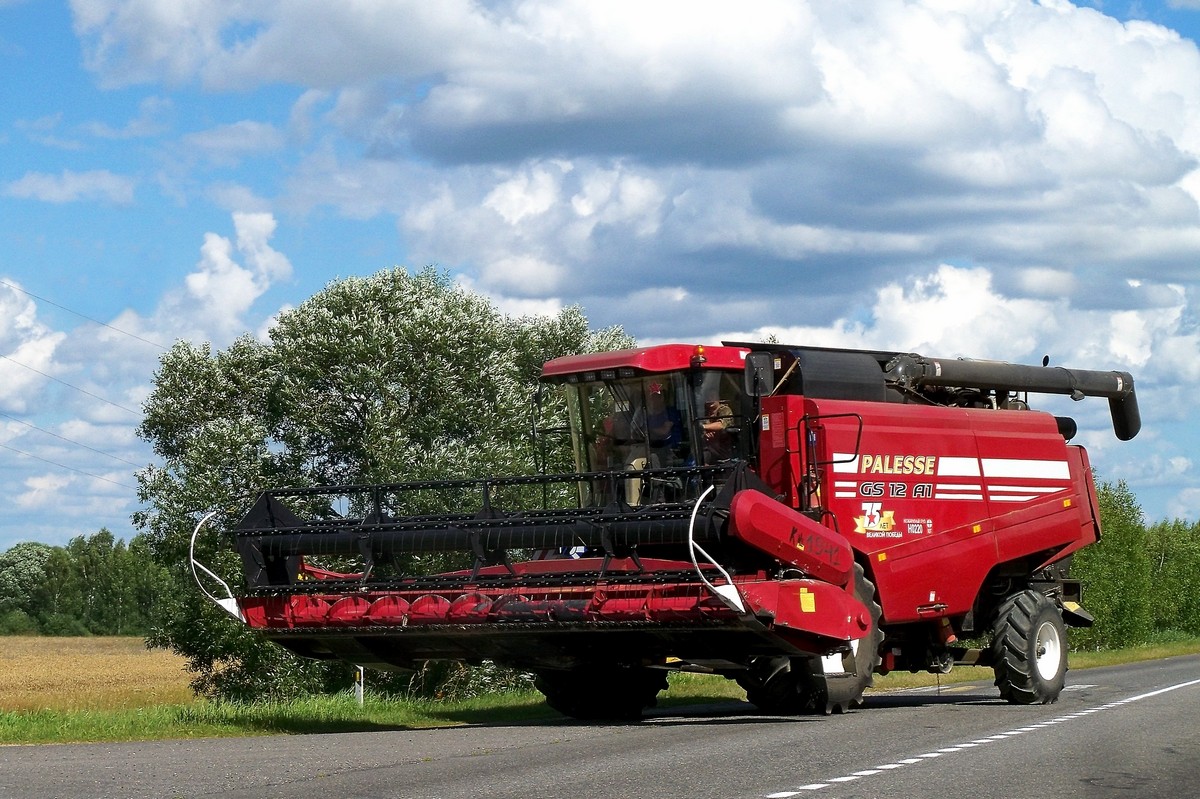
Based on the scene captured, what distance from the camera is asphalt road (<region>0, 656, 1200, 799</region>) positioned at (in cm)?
984

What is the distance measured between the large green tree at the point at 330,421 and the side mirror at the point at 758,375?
15.9m

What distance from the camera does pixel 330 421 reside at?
114 ft

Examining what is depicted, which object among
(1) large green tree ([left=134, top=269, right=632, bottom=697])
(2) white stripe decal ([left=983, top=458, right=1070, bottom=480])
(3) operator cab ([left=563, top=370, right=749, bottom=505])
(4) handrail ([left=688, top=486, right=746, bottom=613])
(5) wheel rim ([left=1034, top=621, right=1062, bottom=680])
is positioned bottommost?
(5) wheel rim ([left=1034, top=621, right=1062, bottom=680])

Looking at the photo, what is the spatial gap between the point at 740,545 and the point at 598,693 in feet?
11.7

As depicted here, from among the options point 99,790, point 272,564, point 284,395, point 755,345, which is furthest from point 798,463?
point 284,395

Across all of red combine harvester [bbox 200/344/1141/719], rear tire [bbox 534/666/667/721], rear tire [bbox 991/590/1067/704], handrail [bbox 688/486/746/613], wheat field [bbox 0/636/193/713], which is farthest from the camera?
wheat field [bbox 0/636/193/713]

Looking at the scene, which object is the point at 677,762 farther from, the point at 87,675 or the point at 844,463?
the point at 87,675

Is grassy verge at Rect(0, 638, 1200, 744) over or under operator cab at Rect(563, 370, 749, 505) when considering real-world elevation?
under

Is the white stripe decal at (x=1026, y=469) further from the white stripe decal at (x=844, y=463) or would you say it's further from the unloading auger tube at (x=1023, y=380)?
the white stripe decal at (x=844, y=463)

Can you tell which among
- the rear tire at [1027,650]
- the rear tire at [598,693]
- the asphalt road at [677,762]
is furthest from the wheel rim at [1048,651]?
the rear tire at [598,693]

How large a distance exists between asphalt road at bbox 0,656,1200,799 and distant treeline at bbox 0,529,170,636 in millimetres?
103364

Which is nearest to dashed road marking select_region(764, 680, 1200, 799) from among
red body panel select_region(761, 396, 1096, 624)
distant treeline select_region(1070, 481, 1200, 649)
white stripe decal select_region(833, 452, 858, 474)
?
red body panel select_region(761, 396, 1096, 624)

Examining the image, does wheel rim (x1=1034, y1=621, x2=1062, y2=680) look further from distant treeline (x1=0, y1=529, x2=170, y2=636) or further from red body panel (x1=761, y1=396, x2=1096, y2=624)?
distant treeline (x1=0, y1=529, x2=170, y2=636)

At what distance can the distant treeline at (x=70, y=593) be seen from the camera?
4562 inches
